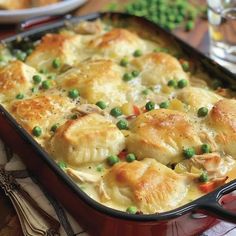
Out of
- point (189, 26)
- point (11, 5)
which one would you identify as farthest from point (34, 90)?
point (189, 26)

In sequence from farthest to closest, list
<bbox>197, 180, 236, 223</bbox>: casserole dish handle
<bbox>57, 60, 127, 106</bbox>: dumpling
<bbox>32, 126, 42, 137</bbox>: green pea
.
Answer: <bbox>57, 60, 127, 106</bbox>: dumpling
<bbox>32, 126, 42, 137</bbox>: green pea
<bbox>197, 180, 236, 223</bbox>: casserole dish handle

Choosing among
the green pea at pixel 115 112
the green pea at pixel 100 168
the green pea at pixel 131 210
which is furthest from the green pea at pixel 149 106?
the green pea at pixel 131 210

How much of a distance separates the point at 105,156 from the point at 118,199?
279 millimetres

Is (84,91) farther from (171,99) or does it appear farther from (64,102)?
(171,99)

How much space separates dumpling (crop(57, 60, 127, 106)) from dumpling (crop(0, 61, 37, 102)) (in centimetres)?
17

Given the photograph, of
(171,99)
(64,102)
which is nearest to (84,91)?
(64,102)

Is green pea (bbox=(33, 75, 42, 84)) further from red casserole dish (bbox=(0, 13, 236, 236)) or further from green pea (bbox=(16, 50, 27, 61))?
red casserole dish (bbox=(0, 13, 236, 236))

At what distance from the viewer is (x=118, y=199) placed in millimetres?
2342

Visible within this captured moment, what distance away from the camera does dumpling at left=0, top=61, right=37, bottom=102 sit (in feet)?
9.82

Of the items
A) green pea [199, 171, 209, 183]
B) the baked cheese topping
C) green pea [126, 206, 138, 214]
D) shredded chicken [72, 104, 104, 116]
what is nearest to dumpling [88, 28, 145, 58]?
the baked cheese topping

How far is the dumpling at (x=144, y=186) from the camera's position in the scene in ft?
7.53

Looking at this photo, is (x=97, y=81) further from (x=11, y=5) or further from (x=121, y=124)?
(x=11, y=5)

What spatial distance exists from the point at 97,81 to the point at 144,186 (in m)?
0.84

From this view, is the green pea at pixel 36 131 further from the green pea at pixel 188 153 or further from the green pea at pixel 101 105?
the green pea at pixel 188 153
